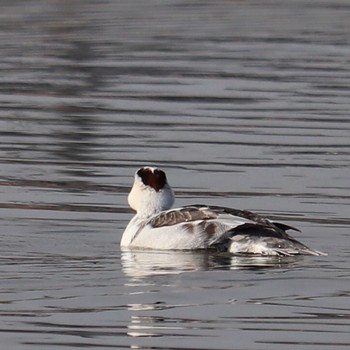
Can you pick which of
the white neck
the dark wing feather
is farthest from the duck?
the white neck

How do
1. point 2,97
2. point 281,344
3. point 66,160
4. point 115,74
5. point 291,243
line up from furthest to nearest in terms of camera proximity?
1. point 115,74
2. point 2,97
3. point 66,160
4. point 291,243
5. point 281,344

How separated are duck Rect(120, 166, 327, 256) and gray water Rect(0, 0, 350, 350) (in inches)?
6.4

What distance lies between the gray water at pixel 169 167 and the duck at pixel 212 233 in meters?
0.16

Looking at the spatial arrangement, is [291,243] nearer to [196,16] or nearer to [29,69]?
[29,69]

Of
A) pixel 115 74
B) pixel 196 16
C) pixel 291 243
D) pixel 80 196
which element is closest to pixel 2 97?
pixel 115 74

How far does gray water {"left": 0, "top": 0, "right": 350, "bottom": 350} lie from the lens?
11078mm

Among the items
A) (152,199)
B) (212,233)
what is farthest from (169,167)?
(212,233)

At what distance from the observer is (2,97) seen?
23.5m

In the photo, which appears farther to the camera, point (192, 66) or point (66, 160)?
point (192, 66)

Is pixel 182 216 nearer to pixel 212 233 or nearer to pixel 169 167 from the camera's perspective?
→ pixel 212 233

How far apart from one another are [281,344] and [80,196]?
6.14 metres

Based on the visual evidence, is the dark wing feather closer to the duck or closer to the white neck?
the duck

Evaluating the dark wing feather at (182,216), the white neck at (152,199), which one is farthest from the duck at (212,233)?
the white neck at (152,199)

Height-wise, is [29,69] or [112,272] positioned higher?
[29,69]
